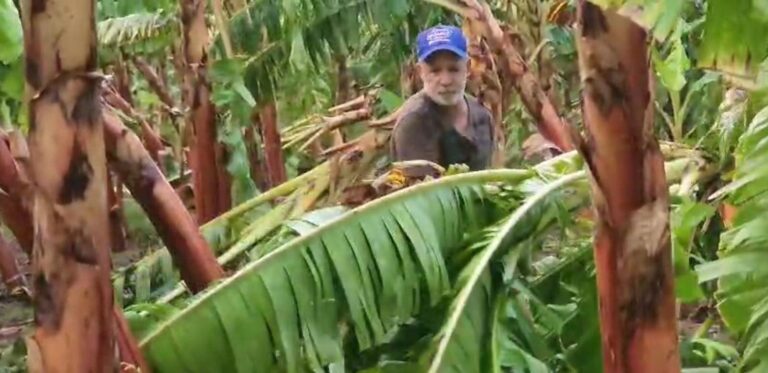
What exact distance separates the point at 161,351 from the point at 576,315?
2.15 ft

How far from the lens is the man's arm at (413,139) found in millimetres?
2516

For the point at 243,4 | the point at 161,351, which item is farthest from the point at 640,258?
the point at 243,4

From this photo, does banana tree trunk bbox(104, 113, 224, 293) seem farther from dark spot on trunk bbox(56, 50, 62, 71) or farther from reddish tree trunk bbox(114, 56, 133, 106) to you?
reddish tree trunk bbox(114, 56, 133, 106)

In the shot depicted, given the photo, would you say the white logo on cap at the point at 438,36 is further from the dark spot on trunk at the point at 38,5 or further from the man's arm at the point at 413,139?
the dark spot on trunk at the point at 38,5


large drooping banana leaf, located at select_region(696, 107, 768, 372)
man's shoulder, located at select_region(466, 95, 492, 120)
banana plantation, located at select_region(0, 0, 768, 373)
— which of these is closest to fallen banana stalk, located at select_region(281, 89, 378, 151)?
banana plantation, located at select_region(0, 0, 768, 373)

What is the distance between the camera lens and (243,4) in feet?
13.3

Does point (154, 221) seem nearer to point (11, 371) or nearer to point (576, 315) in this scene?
point (11, 371)

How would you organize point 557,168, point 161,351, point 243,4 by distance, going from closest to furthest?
point 161,351
point 557,168
point 243,4

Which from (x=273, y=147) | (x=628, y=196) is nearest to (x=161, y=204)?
(x=628, y=196)

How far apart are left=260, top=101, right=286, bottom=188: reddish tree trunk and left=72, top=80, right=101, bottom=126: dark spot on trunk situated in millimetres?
3673

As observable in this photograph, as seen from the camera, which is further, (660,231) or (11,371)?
(11,371)

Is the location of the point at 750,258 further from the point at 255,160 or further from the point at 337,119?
the point at 255,160

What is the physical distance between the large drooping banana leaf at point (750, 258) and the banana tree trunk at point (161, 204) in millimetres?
844

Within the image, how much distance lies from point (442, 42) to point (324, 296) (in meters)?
1.01
